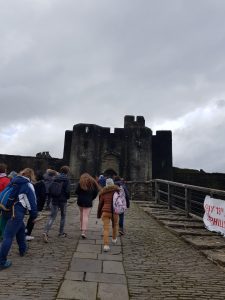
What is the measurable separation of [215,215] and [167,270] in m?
3.68

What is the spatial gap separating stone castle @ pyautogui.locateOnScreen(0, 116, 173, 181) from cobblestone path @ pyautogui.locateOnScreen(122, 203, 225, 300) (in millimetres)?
20854

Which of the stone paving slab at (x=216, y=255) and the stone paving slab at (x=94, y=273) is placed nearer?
the stone paving slab at (x=94, y=273)

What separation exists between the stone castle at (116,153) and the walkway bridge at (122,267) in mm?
20210

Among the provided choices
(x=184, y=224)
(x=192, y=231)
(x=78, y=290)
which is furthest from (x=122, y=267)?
(x=184, y=224)

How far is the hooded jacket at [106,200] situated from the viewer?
714cm

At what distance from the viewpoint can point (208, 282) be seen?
4699 millimetres

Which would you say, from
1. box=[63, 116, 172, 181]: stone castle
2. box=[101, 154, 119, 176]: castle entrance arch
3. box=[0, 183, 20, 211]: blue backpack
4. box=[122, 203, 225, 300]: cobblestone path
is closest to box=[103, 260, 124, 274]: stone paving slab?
box=[122, 203, 225, 300]: cobblestone path

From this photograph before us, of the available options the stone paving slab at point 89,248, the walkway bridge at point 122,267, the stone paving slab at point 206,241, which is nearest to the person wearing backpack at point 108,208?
the walkway bridge at point 122,267

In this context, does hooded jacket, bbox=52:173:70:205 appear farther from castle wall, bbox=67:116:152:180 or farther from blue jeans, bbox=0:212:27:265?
castle wall, bbox=67:116:152:180

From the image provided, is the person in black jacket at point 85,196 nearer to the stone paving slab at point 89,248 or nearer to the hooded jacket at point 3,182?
the stone paving slab at point 89,248

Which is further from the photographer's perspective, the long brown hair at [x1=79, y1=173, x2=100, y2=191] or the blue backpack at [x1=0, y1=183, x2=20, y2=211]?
the long brown hair at [x1=79, y1=173, x2=100, y2=191]

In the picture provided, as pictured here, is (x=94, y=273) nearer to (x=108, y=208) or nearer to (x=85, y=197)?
(x=108, y=208)

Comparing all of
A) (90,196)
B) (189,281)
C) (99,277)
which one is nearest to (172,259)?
(189,281)

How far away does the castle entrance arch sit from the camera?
97.2 ft
